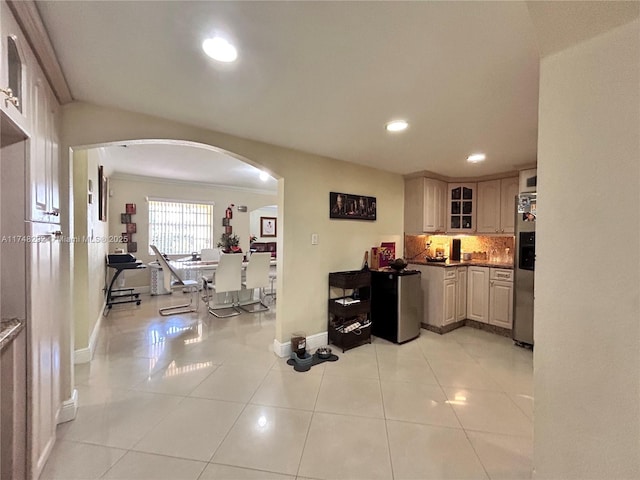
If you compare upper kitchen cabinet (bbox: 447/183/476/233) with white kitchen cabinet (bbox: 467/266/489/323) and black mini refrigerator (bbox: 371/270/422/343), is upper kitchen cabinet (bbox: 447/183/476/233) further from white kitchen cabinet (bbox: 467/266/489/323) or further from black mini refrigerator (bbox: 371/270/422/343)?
black mini refrigerator (bbox: 371/270/422/343)

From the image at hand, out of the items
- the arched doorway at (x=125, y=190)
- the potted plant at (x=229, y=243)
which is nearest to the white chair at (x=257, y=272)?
the potted plant at (x=229, y=243)

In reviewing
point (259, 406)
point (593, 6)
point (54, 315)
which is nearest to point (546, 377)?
point (593, 6)

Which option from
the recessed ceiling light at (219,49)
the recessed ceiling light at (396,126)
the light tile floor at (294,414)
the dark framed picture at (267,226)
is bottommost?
the light tile floor at (294,414)

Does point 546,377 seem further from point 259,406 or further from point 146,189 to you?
point 146,189

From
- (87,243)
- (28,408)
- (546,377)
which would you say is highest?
(87,243)

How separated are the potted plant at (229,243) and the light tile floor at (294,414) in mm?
2475

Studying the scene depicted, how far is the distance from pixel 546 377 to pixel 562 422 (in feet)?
0.38

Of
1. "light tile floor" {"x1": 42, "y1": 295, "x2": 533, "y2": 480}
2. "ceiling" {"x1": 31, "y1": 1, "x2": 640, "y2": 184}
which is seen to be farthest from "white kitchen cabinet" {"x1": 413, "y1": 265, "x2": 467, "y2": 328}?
"ceiling" {"x1": 31, "y1": 1, "x2": 640, "y2": 184}

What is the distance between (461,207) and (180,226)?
547 cm

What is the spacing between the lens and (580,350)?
0.74 m

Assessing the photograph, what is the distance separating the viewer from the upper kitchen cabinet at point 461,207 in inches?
161

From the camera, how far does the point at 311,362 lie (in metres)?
2.66

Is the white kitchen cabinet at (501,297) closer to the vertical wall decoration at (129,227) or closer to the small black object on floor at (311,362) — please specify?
the small black object on floor at (311,362)

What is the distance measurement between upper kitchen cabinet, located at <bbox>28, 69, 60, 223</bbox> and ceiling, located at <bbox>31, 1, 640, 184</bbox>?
20 cm
